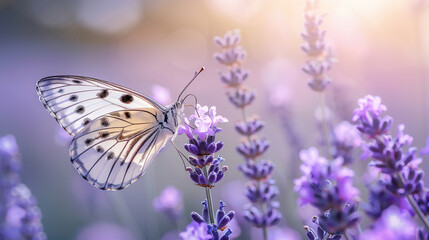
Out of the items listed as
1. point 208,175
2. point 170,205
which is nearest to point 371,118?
point 208,175

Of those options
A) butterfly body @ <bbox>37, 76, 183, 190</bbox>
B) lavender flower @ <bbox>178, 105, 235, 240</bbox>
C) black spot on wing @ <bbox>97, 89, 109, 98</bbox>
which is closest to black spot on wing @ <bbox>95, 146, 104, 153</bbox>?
butterfly body @ <bbox>37, 76, 183, 190</bbox>

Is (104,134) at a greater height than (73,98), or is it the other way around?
(73,98)

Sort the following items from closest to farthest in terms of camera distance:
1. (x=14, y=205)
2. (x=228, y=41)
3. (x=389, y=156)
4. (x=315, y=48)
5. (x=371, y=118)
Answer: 1. (x=389, y=156)
2. (x=371, y=118)
3. (x=315, y=48)
4. (x=228, y=41)
5. (x=14, y=205)

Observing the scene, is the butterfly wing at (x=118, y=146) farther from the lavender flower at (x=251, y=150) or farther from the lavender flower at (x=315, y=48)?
the lavender flower at (x=315, y=48)

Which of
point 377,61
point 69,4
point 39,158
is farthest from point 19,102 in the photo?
point 377,61

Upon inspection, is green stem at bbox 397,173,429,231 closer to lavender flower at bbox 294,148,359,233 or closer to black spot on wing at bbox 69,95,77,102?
lavender flower at bbox 294,148,359,233

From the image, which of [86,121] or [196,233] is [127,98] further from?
[196,233]

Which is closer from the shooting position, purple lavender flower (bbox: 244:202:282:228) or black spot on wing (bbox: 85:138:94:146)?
purple lavender flower (bbox: 244:202:282:228)
